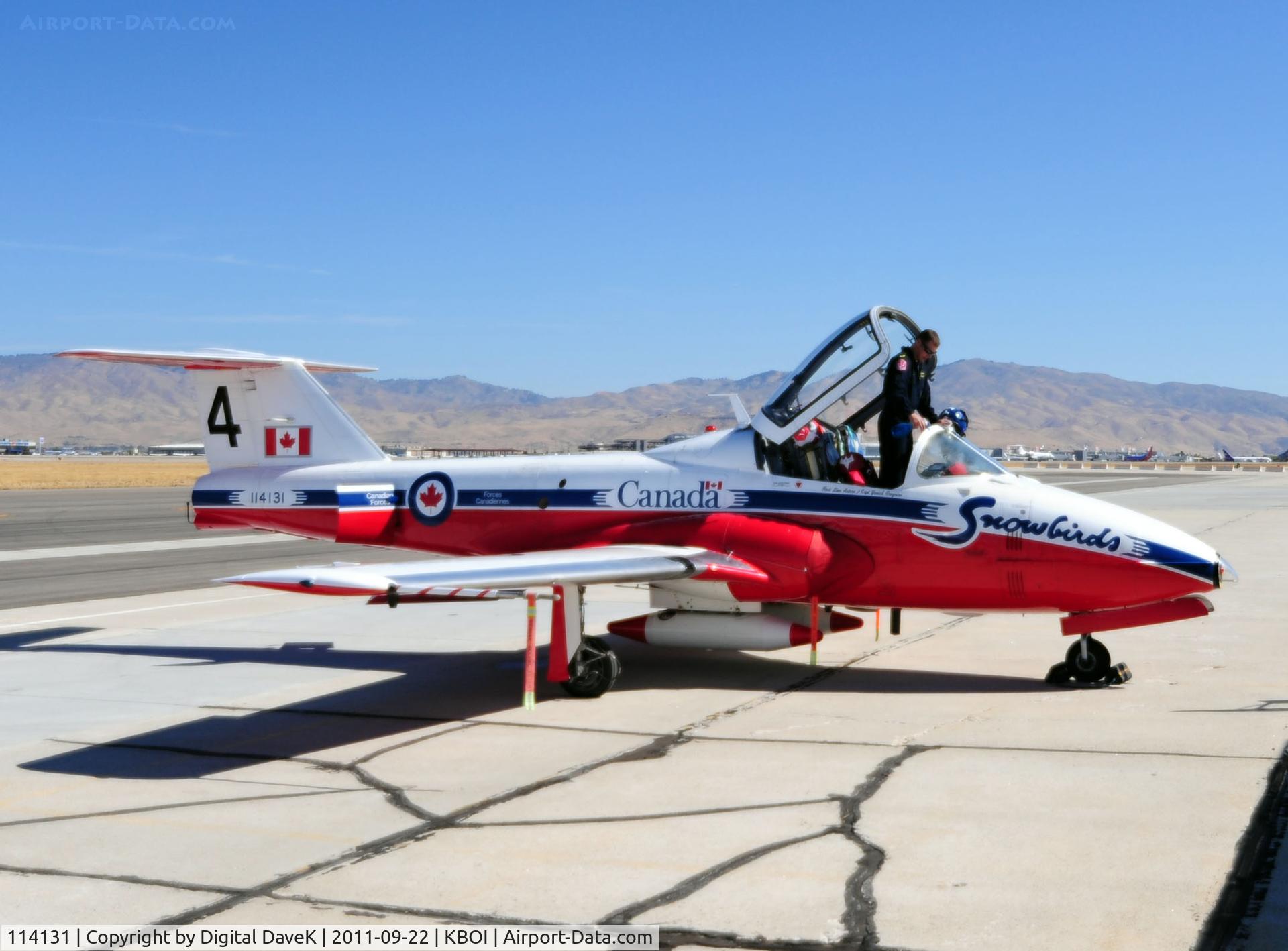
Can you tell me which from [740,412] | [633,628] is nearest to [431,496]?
[633,628]

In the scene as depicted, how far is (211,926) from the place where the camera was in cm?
536

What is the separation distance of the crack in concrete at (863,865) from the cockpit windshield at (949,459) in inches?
140

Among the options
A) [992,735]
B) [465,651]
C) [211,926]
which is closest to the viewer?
[211,926]

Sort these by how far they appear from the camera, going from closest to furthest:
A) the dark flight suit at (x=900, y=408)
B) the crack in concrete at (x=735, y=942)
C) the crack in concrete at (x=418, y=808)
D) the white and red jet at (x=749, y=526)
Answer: the crack in concrete at (x=735, y=942), the crack in concrete at (x=418, y=808), the white and red jet at (x=749, y=526), the dark flight suit at (x=900, y=408)

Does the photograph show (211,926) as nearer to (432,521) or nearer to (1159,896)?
(1159,896)

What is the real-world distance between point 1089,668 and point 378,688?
6510 mm

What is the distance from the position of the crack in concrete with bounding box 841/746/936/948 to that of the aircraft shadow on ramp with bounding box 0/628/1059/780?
2850 mm

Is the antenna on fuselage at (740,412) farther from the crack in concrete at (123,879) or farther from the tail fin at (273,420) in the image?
the crack in concrete at (123,879)

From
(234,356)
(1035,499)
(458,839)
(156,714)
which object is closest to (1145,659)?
(1035,499)

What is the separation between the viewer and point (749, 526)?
37.6 ft

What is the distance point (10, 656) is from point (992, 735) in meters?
9.97

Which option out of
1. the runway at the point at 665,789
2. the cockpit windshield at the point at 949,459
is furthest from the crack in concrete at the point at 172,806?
the cockpit windshield at the point at 949,459

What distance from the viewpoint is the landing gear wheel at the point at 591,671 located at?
35.1 ft

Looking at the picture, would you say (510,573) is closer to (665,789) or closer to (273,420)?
(665,789)
